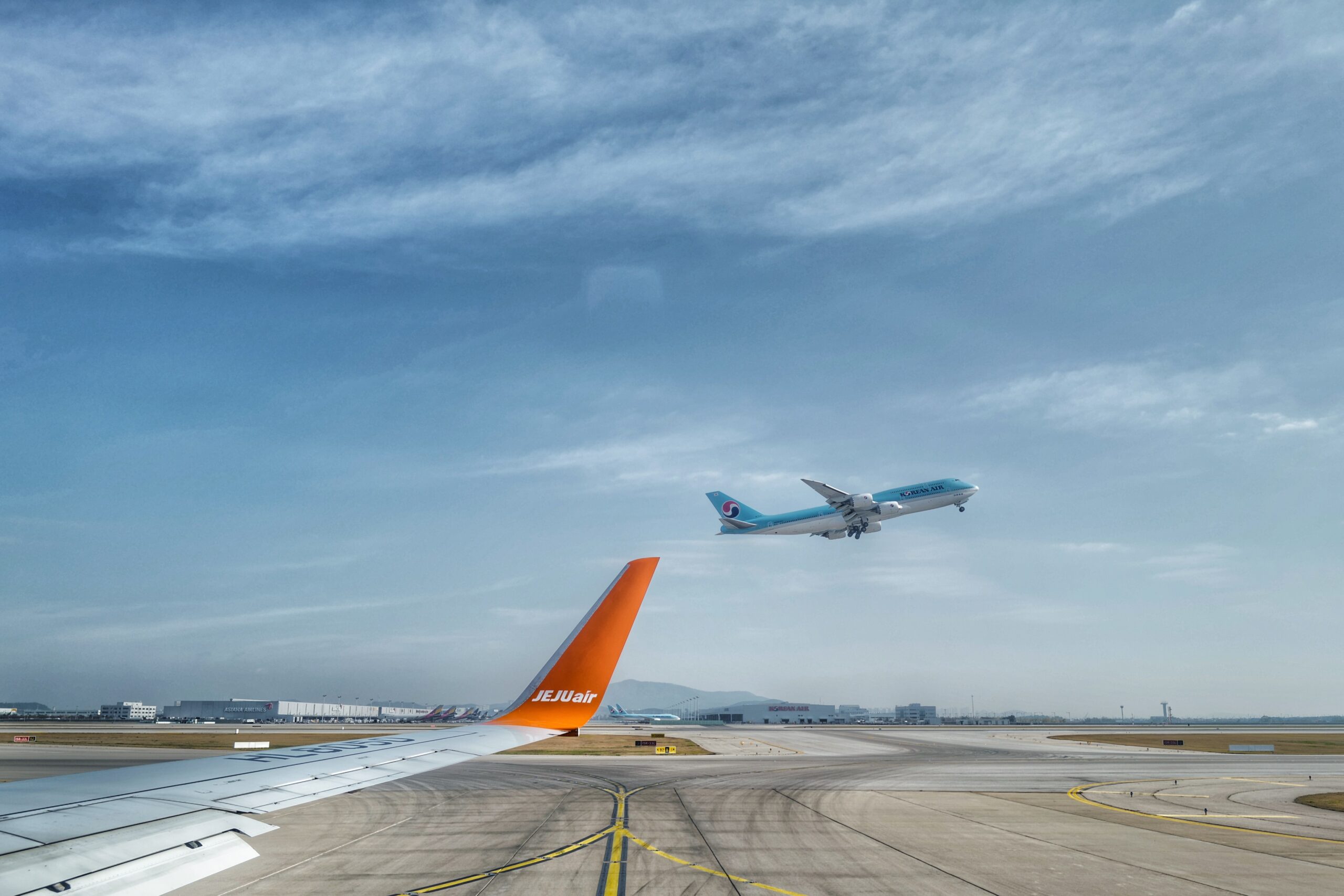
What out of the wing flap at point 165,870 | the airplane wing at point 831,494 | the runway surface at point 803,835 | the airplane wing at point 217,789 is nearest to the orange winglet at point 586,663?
the airplane wing at point 217,789

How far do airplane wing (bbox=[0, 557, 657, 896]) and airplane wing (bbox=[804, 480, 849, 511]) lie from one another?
5734cm

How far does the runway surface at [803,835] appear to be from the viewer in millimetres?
16516

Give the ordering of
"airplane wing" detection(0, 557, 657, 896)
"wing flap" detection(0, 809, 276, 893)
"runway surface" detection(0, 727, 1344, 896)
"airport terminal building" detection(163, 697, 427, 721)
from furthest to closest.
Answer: "airport terminal building" detection(163, 697, 427, 721)
"runway surface" detection(0, 727, 1344, 896)
"airplane wing" detection(0, 557, 657, 896)
"wing flap" detection(0, 809, 276, 893)

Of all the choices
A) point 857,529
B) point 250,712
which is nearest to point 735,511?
point 857,529

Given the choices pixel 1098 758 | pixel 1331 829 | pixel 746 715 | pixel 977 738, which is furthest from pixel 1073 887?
pixel 746 715

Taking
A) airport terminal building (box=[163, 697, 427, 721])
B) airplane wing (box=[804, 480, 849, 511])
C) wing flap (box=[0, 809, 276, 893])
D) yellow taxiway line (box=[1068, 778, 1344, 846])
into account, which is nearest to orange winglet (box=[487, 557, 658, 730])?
wing flap (box=[0, 809, 276, 893])

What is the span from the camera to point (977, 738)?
268 ft

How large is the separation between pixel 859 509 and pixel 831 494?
2.80 meters

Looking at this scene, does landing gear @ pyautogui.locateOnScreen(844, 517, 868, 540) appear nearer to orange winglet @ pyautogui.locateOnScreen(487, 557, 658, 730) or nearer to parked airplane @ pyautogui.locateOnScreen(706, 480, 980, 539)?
parked airplane @ pyautogui.locateOnScreen(706, 480, 980, 539)

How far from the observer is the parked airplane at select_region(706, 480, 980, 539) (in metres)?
67.8

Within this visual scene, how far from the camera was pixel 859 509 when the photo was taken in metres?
67.7

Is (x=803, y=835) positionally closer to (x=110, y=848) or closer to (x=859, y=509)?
(x=110, y=848)

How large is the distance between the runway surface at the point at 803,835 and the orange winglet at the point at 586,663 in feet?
22.5

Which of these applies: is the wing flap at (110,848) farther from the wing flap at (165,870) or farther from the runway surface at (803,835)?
the runway surface at (803,835)
